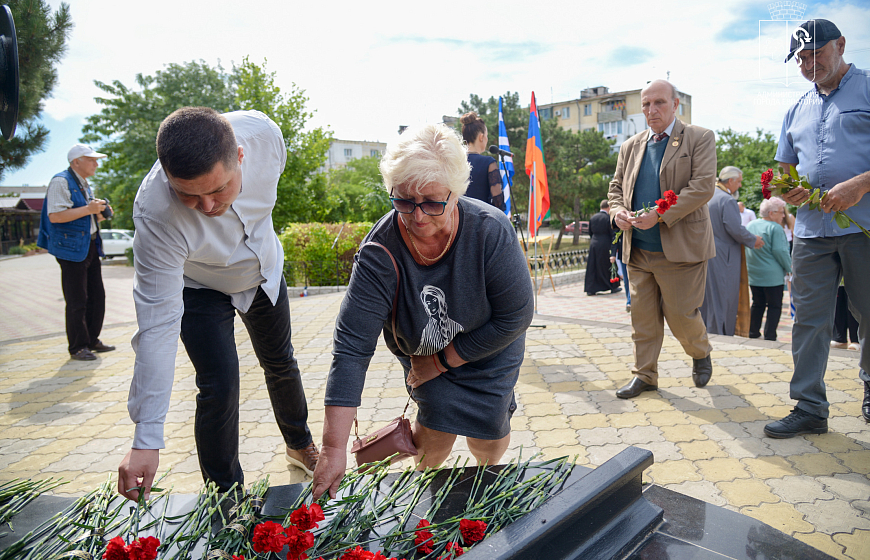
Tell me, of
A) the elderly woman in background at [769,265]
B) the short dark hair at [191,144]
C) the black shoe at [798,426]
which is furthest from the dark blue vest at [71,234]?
the elderly woman in background at [769,265]

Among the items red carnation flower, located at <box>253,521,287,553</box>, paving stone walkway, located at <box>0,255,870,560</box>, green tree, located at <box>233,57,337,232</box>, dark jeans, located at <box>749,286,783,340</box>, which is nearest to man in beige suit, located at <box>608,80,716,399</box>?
paving stone walkway, located at <box>0,255,870,560</box>

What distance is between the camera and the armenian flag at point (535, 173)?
7750 mm

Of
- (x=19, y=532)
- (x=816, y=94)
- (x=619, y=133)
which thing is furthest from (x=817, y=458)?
(x=619, y=133)

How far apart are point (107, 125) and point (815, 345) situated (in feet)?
104

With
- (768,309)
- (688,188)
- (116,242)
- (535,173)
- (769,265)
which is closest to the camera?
(688,188)

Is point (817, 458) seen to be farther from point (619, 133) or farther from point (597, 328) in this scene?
point (619, 133)

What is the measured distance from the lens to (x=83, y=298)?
19.2 feet

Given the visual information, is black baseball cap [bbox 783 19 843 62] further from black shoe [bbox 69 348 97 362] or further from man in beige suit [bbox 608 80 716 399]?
black shoe [bbox 69 348 97 362]

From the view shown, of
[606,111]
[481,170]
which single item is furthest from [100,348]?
[606,111]

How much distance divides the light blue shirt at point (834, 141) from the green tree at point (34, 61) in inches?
180

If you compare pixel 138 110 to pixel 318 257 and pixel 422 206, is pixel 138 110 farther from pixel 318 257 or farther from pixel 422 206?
pixel 422 206

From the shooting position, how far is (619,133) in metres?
60.6

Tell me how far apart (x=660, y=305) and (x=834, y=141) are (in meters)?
1.56

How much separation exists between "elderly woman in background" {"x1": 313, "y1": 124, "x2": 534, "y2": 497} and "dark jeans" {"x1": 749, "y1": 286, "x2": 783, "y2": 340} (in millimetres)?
5285
